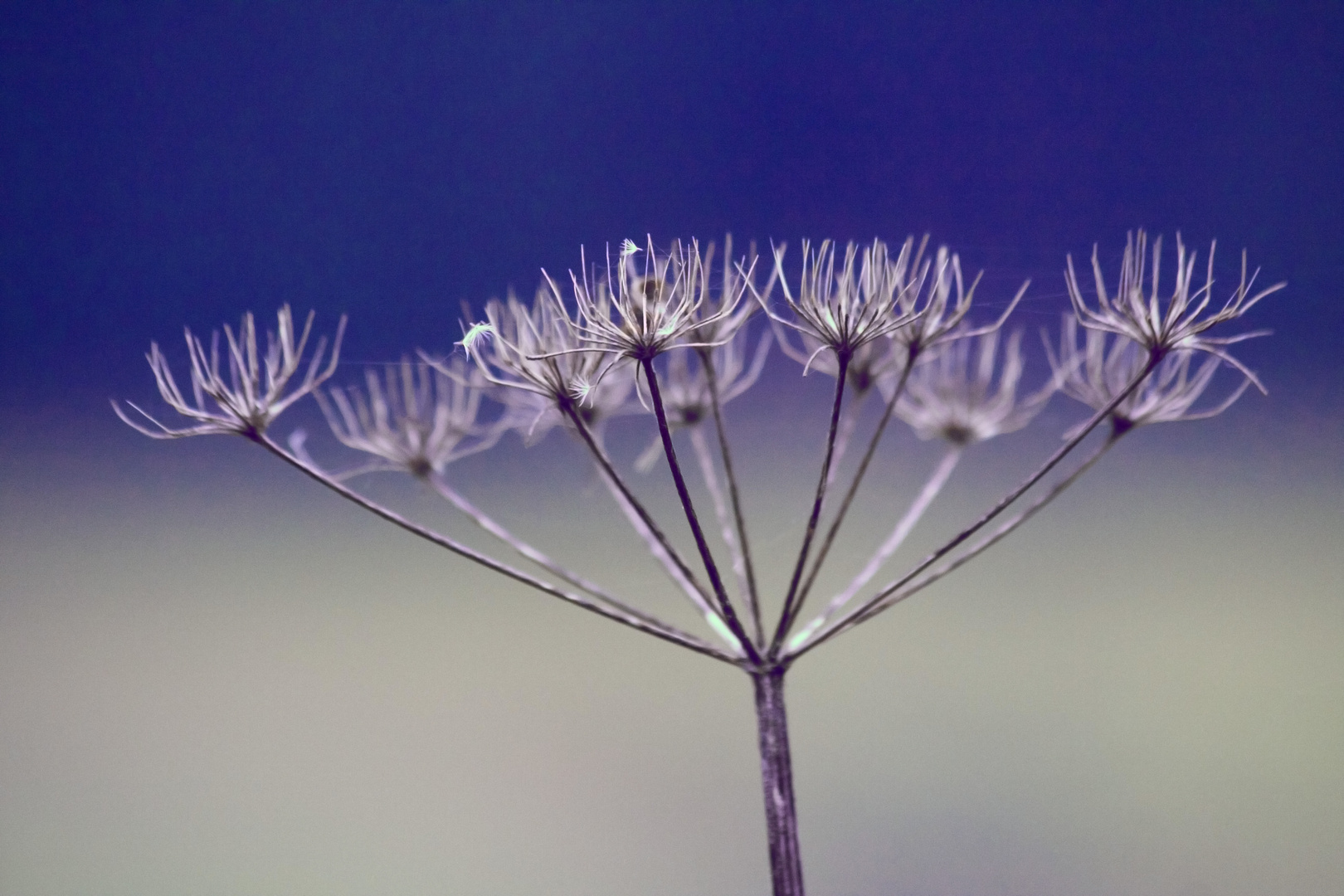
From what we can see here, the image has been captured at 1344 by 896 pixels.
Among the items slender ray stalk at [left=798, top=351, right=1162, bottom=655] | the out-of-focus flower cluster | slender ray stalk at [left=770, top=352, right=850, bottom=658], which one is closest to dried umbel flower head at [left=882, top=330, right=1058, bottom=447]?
the out-of-focus flower cluster

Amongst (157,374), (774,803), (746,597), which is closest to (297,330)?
(157,374)

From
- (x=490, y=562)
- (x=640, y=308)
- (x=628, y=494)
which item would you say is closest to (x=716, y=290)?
(x=640, y=308)

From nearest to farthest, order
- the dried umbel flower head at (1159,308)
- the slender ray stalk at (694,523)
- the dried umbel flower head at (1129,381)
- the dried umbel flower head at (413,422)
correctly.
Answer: the slender ray stalk at (694,523) → the dried umbel flower head at (1159,308) → the dried umbel flower head at (1129,381) → the dried umbel flower head at (413,422)

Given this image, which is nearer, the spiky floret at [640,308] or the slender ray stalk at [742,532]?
the spiky floret at [640,308]

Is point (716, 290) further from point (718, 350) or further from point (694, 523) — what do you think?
point (694, 523)

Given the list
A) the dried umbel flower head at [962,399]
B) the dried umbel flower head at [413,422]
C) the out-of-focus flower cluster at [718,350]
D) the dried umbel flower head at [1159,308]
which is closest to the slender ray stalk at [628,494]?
the out-of-focus flower cluster at [718,350]

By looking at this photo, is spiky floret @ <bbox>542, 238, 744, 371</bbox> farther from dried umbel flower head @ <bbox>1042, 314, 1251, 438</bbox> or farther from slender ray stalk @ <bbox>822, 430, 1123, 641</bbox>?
dried umbel flower head @ <bbox>1042, 314, 1251, 438</bbox>

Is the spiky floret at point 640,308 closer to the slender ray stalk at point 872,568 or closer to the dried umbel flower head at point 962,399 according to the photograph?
the slender ray stalk at point 872,568
